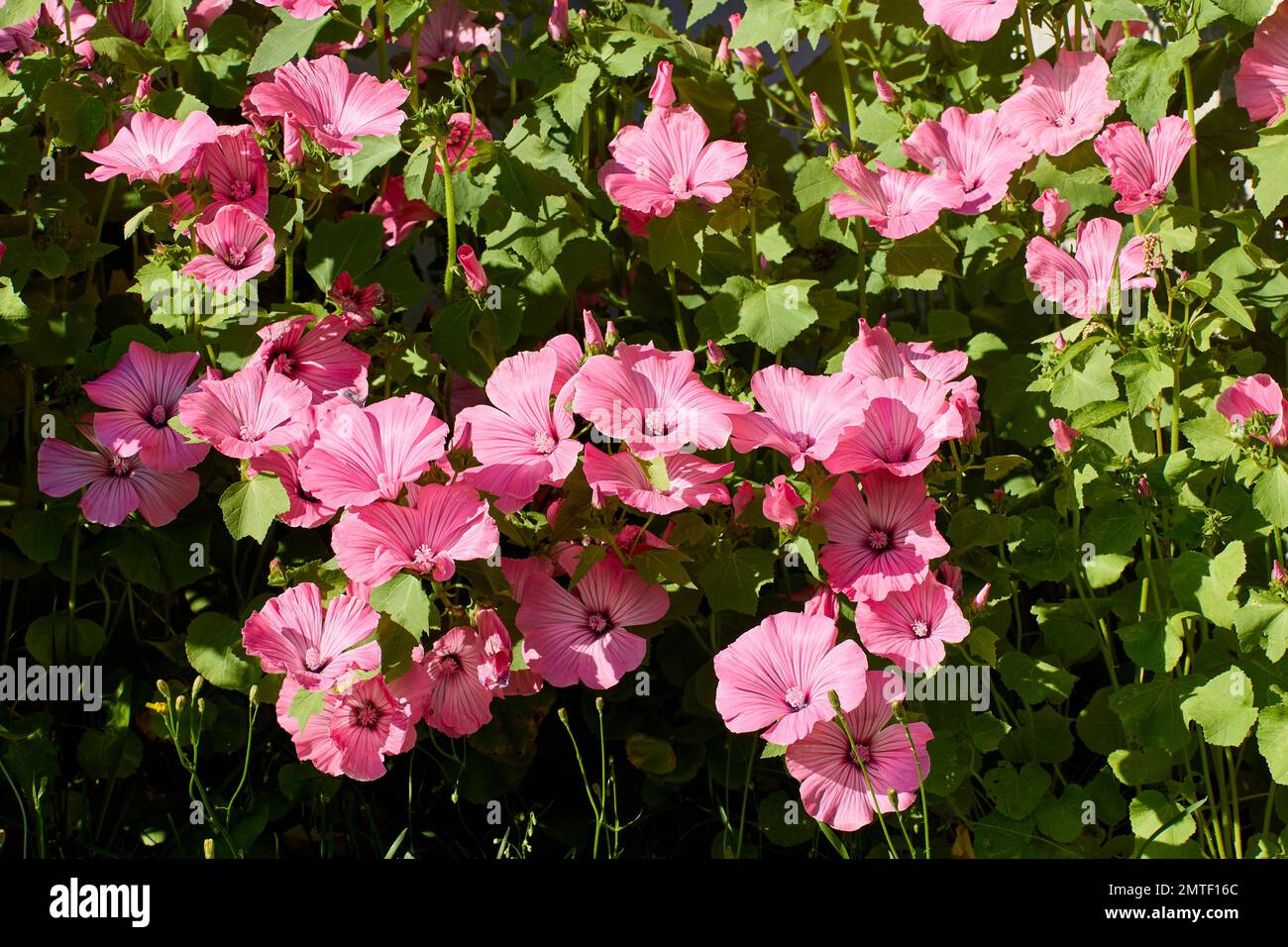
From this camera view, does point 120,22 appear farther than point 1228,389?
Yes

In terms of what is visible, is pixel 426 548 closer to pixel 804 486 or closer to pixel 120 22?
pixel 804 486

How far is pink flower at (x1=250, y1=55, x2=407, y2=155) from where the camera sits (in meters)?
1.94

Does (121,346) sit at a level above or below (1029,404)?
above

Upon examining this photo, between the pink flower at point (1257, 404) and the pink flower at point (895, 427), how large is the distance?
37 cm

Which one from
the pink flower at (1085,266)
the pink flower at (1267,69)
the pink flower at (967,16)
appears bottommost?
the pink flower at (1085,266)

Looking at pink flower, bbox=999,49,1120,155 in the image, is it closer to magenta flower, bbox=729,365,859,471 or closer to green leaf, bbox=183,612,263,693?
magenta flower, bbox=729,365,859,471

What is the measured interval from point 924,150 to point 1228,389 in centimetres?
62

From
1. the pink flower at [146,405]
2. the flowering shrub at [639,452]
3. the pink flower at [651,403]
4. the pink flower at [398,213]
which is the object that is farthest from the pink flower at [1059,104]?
the pink flower at [146,405]

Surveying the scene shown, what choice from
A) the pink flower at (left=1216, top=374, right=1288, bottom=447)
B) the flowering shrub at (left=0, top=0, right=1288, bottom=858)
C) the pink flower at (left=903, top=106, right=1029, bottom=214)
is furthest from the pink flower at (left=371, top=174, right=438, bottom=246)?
the pink flower at (left=1216, top=374, right=1288, bottom=447)

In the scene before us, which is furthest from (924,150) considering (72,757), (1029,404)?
(72,757)

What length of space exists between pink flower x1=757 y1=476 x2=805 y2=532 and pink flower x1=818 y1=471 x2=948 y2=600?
3.8 inches

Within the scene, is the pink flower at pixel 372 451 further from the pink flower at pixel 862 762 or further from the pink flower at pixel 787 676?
the pink flower at pixel 862 762

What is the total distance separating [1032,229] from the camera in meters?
2.19

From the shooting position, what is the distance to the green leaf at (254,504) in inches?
71.5
